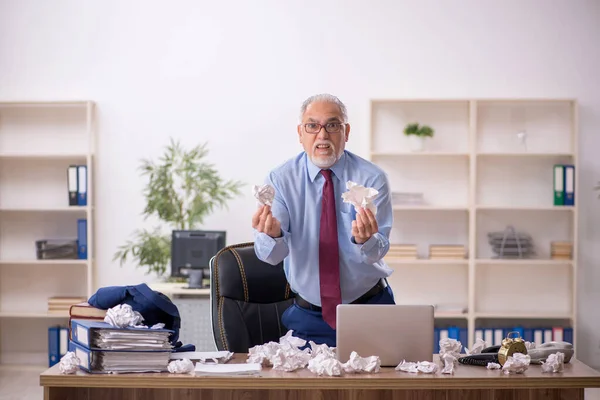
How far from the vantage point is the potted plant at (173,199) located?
Answer: 5.78 m

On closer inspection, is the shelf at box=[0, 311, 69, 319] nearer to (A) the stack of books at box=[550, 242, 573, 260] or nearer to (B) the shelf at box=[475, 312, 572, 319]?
(B) the shelf at box=[475, 312, 572, 319]

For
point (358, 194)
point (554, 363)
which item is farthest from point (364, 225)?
point (554, 363)

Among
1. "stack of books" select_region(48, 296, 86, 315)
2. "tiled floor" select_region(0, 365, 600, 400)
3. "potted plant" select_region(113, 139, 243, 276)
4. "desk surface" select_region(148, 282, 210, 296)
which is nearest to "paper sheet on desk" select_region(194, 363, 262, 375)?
"desk surface" select_region(148, 282, 210, 296)

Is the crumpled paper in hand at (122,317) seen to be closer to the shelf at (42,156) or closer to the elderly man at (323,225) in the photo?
the elderly man at (323,225)

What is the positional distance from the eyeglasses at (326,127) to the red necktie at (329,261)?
22cm

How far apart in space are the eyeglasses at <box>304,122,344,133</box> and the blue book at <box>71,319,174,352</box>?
0.99 metres

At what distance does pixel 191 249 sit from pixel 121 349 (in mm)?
3448

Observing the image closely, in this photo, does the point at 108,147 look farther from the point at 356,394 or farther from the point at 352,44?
the point at 356,394

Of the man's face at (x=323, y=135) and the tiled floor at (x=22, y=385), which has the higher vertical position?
the man's face at (x=323, y=135)

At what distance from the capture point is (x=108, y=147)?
6.23 metres

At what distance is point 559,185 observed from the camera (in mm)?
5957

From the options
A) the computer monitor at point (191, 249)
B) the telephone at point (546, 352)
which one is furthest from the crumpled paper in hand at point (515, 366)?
the computer monitor at point (191, 249)

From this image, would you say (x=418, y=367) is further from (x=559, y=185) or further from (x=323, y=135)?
(x=559, y=185)

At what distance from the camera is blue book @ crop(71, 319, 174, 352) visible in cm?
216
